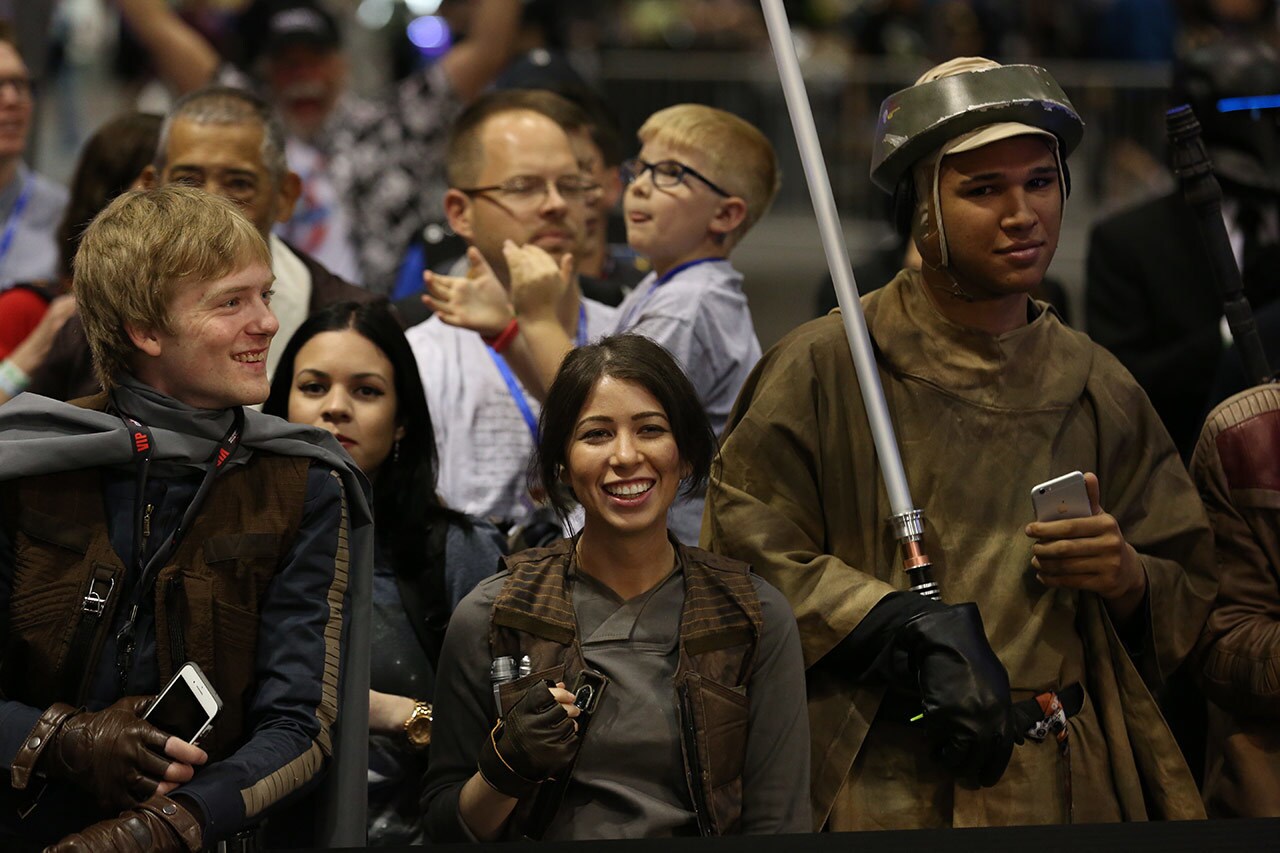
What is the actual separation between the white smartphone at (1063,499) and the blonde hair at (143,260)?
1488 mm

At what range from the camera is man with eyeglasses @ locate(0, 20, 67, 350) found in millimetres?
5641

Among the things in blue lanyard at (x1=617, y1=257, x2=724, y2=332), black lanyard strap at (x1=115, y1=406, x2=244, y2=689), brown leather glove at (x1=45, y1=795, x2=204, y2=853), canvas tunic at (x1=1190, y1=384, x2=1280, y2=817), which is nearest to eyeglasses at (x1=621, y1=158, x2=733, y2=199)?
blue lanyard at (x1=617, y1=257, x2=724, y2=332)

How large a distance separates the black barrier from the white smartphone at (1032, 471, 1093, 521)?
1.99 feet

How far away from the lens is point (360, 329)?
409 centimetres

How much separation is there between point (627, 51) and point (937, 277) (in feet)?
30.8

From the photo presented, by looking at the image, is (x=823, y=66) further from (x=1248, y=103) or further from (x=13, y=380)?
(x=13, y=380)

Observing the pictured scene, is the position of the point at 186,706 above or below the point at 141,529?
below

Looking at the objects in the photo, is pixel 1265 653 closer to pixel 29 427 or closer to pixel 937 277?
pixel 937 277

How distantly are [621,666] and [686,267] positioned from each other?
1537mm

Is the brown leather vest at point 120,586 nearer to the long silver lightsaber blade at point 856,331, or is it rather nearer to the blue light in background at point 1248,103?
the long silver lightsaber blade at point 856,331

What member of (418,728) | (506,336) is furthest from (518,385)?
(418,728)

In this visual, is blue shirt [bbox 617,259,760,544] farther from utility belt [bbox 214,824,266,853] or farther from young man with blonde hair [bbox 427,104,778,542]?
utility belt [bbox 214,824,266,853]

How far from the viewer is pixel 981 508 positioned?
137 inches

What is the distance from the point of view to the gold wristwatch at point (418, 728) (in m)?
3.67
